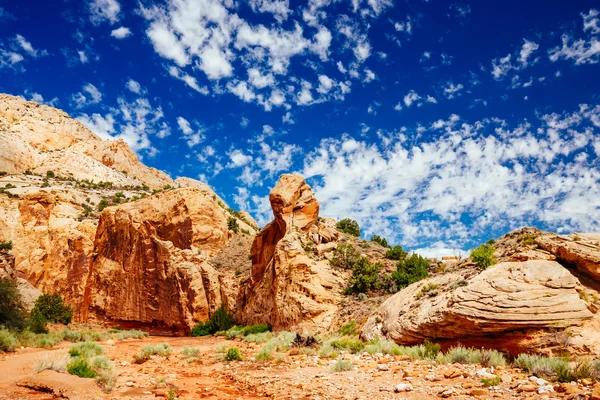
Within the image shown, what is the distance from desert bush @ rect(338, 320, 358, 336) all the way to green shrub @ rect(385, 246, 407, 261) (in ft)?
35.6

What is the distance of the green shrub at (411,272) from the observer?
897 inches

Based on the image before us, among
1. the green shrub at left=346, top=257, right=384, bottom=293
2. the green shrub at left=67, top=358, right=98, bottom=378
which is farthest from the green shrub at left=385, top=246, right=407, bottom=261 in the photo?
the green shrub at left=67, top=358, right=98, bottom=378

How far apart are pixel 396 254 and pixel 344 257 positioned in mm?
4802

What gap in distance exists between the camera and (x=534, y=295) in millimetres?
11039

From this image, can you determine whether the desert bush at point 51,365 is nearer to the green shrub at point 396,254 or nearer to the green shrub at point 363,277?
the green shrub at point 363,277

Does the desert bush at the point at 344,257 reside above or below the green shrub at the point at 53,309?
above

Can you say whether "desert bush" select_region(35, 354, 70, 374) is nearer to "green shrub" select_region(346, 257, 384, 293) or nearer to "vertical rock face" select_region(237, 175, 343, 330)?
"vertical rock face" select_region(237, 175, 343, 330)

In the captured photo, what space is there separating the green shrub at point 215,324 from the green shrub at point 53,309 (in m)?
9.87

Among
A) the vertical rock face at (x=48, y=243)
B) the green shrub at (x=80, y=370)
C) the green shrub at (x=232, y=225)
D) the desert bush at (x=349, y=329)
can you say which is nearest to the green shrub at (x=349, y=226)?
the green shrub at (x=232, y=225)

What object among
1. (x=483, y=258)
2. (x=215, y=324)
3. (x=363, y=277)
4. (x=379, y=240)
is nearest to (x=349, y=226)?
(x=379, y=240)

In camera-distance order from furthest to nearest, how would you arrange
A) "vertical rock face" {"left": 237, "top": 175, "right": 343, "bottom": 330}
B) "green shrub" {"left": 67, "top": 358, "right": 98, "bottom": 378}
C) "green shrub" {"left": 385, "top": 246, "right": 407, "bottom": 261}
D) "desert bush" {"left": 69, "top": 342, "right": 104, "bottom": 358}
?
"green shrub" {"left": 385, "top": 246, "right": 407, "bottom": 261}
"vertical rock face" {"left": 237, "top": 175, "right": 343, "bottom": 330}
"desert bush" {"left": 69, "top": 342, "right": 104, "bottom": 358}
"green shrub" {"left": 67, "top": 358, "right": 98, "bottom": 378}

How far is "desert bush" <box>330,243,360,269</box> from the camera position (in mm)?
26188

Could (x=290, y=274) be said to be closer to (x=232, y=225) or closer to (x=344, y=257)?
(x=344, y=257)

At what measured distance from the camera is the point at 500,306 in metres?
11.0
